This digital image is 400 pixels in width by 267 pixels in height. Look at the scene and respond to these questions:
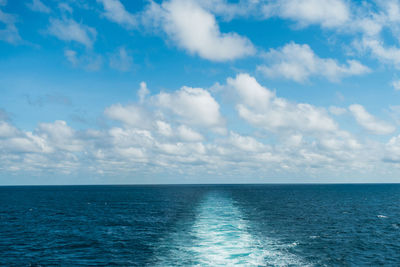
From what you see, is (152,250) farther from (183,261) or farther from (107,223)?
(107,223)

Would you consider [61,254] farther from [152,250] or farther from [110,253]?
[152,250]

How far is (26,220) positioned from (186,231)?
5300 centimetres

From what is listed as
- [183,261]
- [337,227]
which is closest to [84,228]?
[183,261]

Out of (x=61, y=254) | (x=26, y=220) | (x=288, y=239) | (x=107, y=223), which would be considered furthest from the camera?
(x=26, y=220)

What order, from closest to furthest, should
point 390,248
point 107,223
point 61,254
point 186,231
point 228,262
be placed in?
point 228,262 → point 61,254 → point 390,248 → point 186,231 → point 107,223

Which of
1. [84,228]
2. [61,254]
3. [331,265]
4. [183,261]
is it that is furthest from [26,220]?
[331,265]

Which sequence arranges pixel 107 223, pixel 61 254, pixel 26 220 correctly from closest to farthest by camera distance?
pixel 61 254 < pixel 107 223 < pixel 26 220

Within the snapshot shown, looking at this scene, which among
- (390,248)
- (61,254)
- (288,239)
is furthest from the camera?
(288,239)

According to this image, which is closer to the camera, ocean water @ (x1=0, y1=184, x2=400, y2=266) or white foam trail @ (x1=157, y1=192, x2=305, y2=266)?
white foam trail @ (x1=157, y1=192, x2=305, y2=266)

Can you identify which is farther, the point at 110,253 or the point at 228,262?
the point at 110,253

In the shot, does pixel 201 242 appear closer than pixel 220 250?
No

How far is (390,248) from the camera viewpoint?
53.2 meters

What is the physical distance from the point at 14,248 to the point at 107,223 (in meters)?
27.3

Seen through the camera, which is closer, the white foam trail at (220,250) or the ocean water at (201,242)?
the white foam trail at (220,250)
